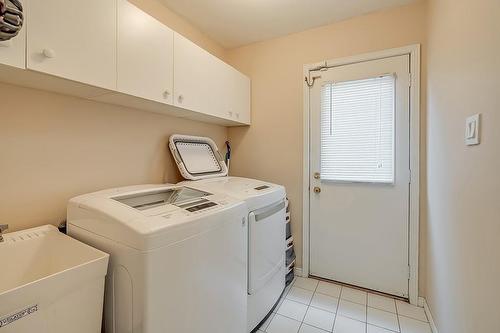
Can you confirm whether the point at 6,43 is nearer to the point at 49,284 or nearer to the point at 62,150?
the point at 62,150

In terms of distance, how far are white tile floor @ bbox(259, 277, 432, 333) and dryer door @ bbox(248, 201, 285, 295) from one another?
1.01 feet

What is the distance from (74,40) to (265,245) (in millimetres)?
1580

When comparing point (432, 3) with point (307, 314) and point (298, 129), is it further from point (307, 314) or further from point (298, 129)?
point (307, 314)

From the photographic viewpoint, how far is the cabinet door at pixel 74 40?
0.96 metres

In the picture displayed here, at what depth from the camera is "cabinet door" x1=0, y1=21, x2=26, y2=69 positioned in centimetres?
88

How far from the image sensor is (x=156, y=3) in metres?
1.86

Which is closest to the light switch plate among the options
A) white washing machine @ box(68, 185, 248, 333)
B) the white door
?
the white door

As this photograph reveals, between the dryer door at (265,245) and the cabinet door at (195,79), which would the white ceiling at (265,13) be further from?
the dryer door at (265,245)

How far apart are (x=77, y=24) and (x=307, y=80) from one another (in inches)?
72.0

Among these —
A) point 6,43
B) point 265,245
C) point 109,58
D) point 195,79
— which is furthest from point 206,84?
point 265,245

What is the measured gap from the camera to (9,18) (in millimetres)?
792

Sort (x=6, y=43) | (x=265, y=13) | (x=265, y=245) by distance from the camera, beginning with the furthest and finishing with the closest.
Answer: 1. (x=265, y=13)
2. (x=265, y=245)
3. (x=6, y=43)

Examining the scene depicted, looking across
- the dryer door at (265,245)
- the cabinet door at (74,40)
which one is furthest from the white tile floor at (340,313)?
the cabinet door at (74,40)

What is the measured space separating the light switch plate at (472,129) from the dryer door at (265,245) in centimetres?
114
